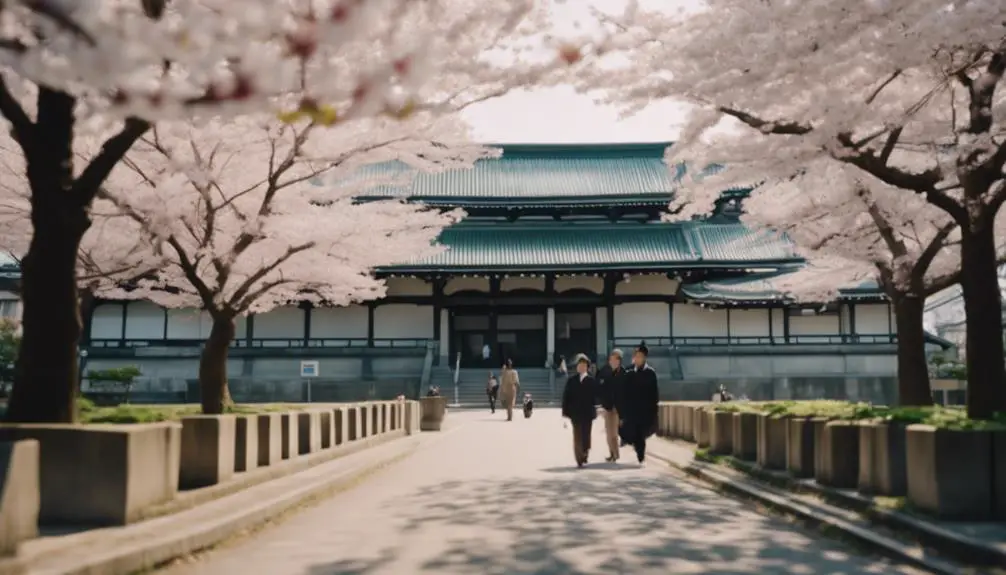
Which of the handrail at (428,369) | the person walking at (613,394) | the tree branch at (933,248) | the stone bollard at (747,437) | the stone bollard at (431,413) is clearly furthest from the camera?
the handrail at (428,369)

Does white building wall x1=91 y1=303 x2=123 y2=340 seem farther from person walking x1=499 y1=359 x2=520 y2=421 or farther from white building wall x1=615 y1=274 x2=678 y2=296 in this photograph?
white building wall x1=615 y1=274 x2=678 y2=296

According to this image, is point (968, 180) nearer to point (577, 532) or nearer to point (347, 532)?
point (577, 532)

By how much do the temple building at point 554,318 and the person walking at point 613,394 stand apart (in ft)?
79.0

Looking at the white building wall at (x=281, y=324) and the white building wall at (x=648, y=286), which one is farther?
the white building wall at (x=281, y=324)

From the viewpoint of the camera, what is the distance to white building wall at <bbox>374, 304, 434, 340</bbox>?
44.0 metres

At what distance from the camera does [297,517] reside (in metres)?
9.49

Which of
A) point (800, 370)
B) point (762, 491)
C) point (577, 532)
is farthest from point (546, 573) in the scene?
point (800, 370)

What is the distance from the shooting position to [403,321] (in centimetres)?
4416

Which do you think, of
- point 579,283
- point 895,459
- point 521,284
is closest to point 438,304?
point 521,284

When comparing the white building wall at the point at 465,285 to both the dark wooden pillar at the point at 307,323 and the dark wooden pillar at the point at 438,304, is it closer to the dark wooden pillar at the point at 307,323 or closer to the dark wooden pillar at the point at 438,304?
Answer: the dark wooden pillar at the point at 438,304

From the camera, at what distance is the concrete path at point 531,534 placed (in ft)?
22.3

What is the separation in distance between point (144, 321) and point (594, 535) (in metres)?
38.7

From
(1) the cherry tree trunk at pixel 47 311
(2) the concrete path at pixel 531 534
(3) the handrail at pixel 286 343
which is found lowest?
(2) the concrete path at pixel 531 534

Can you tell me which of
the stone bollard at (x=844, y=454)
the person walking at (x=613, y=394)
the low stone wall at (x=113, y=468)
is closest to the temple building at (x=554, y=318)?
the person walking at (x=613, y=394)
